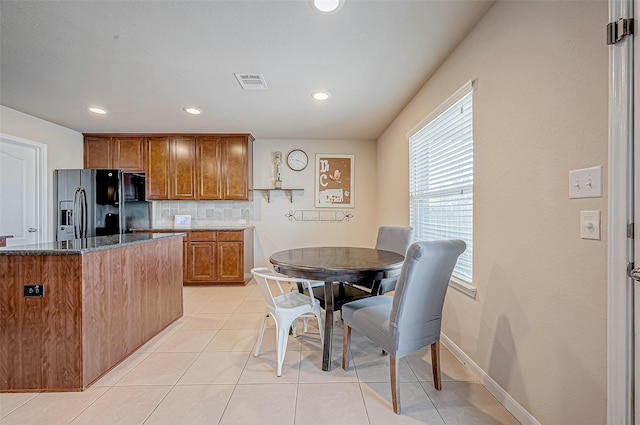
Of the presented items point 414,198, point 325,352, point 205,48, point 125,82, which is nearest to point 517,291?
point 325,352

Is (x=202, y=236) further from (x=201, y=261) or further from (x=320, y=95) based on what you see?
(x=320, y=95)

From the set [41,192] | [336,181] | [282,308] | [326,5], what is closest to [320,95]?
[326,5]

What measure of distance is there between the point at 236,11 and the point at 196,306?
295 cm

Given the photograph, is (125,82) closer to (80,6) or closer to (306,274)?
(80,6)

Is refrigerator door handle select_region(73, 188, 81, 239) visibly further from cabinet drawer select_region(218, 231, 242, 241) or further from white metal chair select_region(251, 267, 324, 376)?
white metal chair select_region(251, 267, 324, 376)

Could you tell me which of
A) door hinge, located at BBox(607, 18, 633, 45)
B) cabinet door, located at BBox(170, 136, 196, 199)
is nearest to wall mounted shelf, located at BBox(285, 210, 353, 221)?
cabinet door, located at BBox(170, 136, 196, 199)

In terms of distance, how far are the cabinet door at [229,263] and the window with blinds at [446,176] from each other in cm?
251

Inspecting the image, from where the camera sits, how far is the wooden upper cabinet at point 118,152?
408 cm

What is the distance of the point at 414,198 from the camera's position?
2908mm

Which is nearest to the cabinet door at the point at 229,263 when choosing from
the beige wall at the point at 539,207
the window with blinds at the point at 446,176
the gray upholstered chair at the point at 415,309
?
the window with blinds at the point at 446,176

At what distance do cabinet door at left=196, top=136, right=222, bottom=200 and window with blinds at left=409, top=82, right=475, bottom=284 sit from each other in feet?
9.42

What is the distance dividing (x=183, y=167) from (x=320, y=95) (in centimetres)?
260

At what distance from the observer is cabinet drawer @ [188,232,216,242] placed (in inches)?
153

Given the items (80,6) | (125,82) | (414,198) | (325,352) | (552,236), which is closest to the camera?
(552,236)
